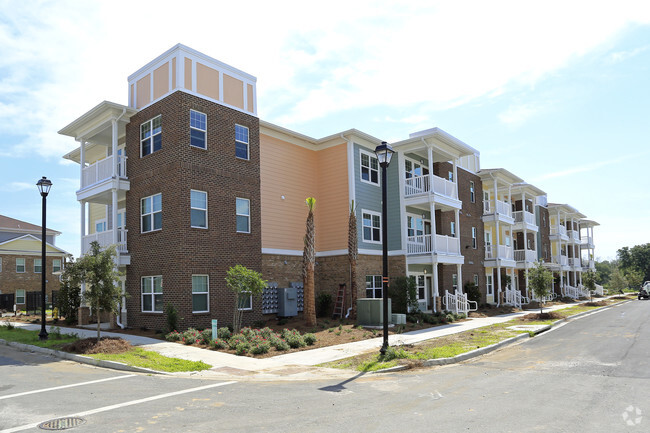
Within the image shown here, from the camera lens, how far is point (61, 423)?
710cm

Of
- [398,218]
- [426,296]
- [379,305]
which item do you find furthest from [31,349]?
[426,296]

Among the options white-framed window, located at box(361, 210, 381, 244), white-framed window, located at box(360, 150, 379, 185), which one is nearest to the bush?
white-framed window, located at box(361, 210, 381, 244)

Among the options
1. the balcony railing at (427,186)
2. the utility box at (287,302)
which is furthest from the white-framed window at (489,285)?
the utility box at (287,302)

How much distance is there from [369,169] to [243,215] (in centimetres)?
865

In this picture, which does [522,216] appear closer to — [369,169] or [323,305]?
[369,169]

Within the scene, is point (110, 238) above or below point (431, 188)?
below

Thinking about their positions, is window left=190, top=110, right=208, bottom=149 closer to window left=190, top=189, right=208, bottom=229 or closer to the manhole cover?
window left=190, top=189, right=208, bottom=229

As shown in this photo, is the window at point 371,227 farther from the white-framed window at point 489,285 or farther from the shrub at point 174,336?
the white-framed window at point 489,285

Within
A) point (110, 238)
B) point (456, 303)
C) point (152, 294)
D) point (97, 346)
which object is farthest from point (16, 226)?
point (456, 303)

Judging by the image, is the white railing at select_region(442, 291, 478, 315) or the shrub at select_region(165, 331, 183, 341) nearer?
the shrub at select_region(165, 331, 183, 341)

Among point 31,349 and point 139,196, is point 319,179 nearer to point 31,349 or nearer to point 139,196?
point 139,196

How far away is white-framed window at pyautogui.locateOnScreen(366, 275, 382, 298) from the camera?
85.0ft

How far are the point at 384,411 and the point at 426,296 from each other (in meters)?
21.9

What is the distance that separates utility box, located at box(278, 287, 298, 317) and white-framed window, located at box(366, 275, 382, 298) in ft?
15.1
